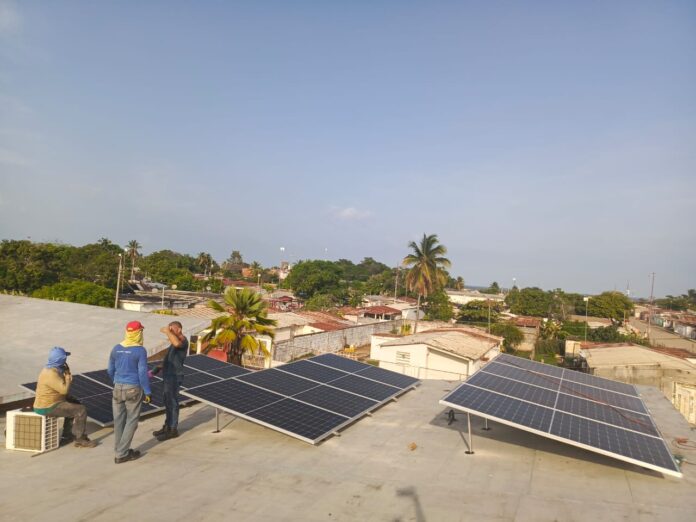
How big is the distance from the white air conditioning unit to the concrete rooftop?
164mm

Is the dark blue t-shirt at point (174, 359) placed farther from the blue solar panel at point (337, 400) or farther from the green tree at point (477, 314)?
the green tree at point (477, 314)

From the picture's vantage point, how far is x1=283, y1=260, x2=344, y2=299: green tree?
97.2 metres

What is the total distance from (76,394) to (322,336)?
28.9 m

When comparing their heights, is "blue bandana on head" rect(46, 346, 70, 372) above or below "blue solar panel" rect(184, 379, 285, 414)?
above

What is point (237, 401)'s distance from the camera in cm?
946

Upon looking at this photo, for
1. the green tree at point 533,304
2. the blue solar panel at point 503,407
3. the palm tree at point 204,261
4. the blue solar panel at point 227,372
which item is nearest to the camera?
the blue solar panel at point 503,407

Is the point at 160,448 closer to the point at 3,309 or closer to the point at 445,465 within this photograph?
the point at 445,465

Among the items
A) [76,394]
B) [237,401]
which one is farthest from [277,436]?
[76,394]

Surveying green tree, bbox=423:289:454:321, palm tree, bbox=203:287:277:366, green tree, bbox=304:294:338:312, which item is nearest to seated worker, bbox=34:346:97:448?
palm tree, bbox=203:287:277:366

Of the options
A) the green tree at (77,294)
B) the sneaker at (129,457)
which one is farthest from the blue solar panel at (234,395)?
the green tree at (77,294)

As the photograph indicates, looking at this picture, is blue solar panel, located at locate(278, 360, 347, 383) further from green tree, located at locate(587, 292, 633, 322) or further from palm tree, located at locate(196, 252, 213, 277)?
palm tree, located at locate(196, 252, 213, 277)

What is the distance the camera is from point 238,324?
22.8m

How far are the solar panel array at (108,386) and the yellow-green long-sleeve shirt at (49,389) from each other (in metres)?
1.29

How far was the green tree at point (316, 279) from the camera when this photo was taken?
97.2m
